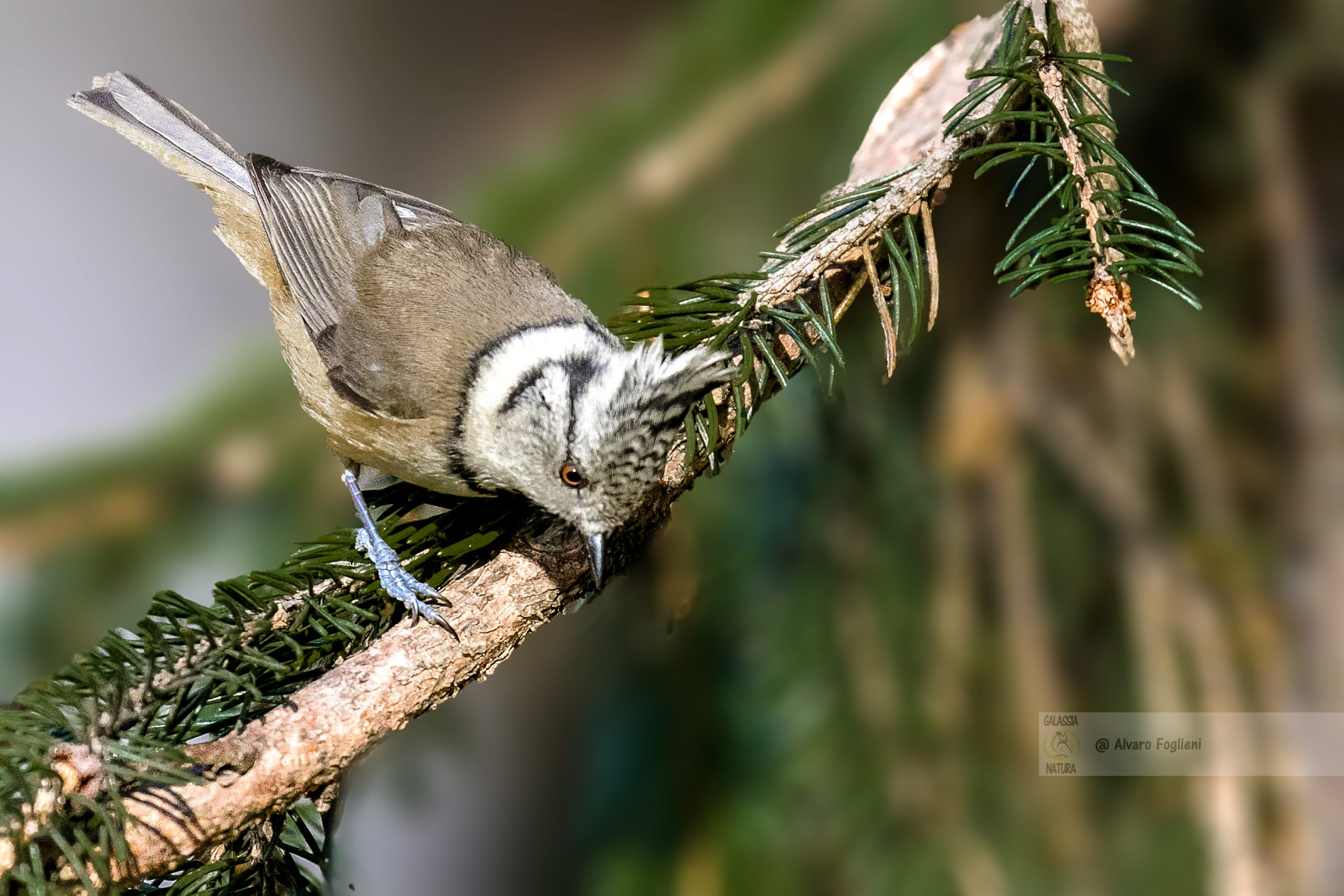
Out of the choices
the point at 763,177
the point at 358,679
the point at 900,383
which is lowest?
the point at 358,679

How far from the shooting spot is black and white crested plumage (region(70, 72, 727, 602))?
767 millimetres

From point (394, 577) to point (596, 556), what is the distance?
0.52ft

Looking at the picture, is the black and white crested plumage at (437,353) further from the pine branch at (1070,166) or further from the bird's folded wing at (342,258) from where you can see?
the pine branch at (1070,166)

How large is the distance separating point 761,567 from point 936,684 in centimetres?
24

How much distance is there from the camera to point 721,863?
0.97m

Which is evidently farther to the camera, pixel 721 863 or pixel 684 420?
pixel 721 863

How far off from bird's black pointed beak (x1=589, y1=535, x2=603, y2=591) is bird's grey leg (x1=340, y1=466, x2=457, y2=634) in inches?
4.6

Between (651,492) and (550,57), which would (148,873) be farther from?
(550,57)

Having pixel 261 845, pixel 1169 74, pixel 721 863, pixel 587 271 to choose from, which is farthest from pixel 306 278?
pixel 1169 74

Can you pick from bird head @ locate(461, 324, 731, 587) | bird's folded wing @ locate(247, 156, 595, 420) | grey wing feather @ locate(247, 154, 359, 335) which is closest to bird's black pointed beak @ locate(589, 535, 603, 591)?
bird head @ locate(461, 324, 731, 587)

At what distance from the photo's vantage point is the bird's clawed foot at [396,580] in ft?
2.03

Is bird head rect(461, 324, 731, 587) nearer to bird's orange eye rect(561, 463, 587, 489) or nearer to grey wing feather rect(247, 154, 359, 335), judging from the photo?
bird's orange eye rect(561, 463, 587, 489)

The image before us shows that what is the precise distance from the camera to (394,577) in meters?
0.70

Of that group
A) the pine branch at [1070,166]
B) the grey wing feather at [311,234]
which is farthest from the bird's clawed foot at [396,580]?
the pine branch at [1070,166]
